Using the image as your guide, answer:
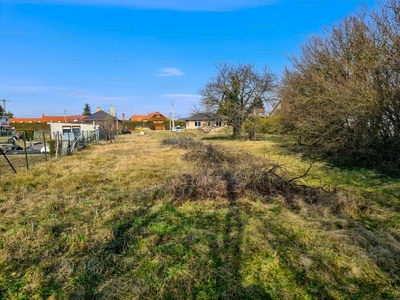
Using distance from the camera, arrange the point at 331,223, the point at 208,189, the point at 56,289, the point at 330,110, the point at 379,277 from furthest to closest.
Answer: the point at 330,110 → the point at 208,189 → the point at 331,223 → the point at 379,277 → the point at 56,289

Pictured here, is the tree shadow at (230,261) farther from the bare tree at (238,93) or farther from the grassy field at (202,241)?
the bare tree at (238,93)

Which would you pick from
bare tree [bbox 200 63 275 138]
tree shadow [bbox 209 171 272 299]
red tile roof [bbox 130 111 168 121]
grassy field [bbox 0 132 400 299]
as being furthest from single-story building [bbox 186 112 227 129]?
red tile roof [bbox 130 111 168 121]

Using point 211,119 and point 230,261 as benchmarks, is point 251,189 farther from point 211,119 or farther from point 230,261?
point 211,119

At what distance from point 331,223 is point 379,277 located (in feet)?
4.56

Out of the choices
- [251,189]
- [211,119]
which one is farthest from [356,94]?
[211,119]

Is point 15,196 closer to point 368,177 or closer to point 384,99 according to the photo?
point 368,177

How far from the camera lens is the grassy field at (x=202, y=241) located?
2.51 metres

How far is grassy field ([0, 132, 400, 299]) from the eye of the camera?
2.51 m

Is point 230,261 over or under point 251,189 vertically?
under

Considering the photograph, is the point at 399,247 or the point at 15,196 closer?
the point at 399,247

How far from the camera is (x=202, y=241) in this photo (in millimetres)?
3422

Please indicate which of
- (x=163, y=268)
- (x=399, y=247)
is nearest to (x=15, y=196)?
(x=163, y=268)

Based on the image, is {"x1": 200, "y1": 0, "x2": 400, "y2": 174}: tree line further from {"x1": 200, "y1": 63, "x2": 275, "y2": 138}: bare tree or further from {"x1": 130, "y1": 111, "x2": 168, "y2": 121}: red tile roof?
{"x1": 130, "y1": 111, "x2": 168, "y2": 121}: red tile roof

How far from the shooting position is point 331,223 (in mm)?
4027
